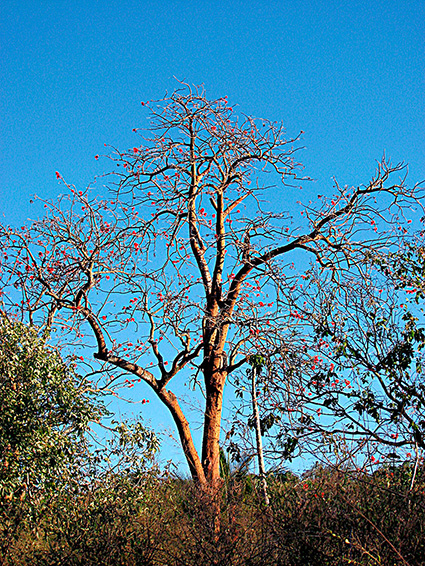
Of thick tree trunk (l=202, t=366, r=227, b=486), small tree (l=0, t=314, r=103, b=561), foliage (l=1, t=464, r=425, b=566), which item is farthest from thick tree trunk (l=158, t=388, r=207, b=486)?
small tree (l=0, t=314, r=103, b=561)

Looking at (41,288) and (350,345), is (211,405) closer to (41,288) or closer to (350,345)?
(350,345)

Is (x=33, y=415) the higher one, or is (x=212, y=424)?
Result: (x=212, y=424)

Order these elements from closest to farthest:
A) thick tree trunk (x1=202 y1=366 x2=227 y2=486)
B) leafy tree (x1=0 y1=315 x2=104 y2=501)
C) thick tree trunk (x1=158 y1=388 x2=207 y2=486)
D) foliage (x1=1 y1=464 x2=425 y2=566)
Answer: foliage (x1=1 y1=464 x2=425 y2=566)
leafy tree (x1=0 y1=315 x2=104 y2=501)
thick tree trunk (x1=158 y1=388 x2=207 y2=486)
thick tree trunk (x1=202 y1=366 x2=227 y2=486)

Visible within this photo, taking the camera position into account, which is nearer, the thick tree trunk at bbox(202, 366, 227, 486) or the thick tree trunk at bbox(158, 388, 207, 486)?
the thick tree trunk at bbox(158, 388, 207, 486)

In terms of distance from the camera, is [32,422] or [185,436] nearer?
[32,422]

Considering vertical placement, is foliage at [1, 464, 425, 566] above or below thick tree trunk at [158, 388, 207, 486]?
below

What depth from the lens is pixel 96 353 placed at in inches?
346

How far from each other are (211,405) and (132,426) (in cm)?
180

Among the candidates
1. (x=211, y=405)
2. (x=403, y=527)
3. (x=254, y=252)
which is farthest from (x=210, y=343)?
(x=403, y=527)

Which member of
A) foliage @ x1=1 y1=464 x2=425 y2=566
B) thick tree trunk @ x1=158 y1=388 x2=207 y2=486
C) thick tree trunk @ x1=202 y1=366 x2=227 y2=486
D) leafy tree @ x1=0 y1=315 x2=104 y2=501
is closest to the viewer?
foliage @ x1=1 y1=464 x2=425 y2=566

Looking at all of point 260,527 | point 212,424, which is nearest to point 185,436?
point 212,424

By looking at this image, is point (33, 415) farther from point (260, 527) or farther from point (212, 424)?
point (212, 424)

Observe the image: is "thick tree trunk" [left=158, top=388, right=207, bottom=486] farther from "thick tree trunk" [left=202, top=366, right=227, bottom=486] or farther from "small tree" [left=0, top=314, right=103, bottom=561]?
"small tree" [left=0, top=314, right=103, bottom=561]

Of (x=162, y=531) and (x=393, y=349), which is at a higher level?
(x=393, y=349)
